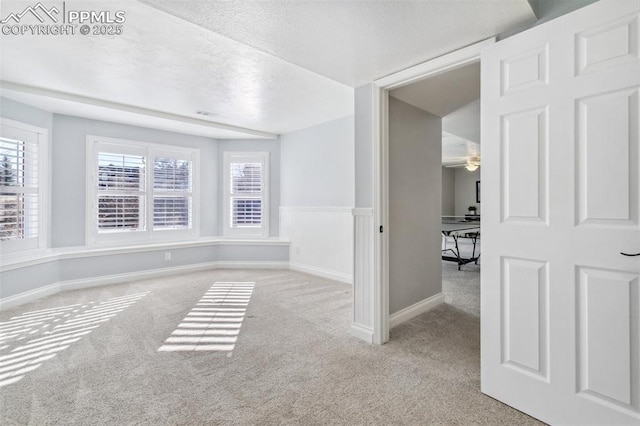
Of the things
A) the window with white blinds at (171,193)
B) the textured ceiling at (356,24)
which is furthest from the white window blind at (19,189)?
the textured ceiling at (356,24)

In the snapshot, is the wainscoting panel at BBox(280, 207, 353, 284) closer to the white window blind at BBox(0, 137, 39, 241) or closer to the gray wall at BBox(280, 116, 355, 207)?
the gray wall at BBox(280, 116, 355, 207)

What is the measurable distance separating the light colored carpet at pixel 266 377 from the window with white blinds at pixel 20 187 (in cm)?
97

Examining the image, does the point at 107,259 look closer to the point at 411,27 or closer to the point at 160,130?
the point at 160,130

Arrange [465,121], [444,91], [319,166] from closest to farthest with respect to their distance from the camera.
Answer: [444,91]
[465,121]
[319,166]

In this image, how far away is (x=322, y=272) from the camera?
195 inches

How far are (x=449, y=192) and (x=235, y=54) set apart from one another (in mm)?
12029

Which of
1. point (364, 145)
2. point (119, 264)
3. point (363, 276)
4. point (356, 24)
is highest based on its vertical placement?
point (356, 24)

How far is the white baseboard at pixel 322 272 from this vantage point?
4.58 m

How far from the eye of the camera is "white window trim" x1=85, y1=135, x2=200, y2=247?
14.8ft

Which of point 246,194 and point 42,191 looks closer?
point 42,191

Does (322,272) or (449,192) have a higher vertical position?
(449,192)

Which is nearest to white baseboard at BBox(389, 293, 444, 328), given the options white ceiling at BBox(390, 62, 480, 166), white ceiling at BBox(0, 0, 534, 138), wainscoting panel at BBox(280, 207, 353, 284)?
wainscoting panel at BBox(280, 207, 353, 284)

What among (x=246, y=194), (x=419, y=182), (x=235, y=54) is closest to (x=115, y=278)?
(x=246, y=194)

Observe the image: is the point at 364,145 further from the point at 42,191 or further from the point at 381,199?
the point at 42,191
